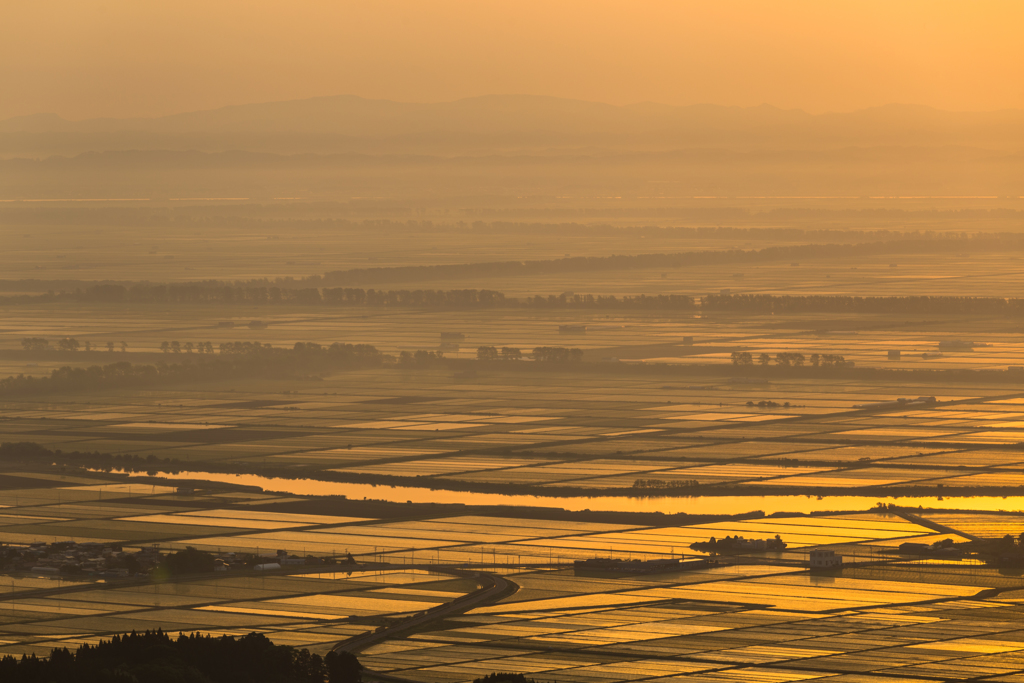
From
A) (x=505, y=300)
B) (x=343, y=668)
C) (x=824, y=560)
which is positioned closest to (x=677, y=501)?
(x=824, y=560)

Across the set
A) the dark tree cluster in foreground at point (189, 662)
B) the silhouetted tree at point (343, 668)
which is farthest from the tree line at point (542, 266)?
the silhouetted tree at point (343, 668)

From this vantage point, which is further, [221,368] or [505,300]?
[505,300]

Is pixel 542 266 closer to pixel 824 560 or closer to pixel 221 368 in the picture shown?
pixel 221 368

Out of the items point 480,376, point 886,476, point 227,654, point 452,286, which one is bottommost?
point 227,654

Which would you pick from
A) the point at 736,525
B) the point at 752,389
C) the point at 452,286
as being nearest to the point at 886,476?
the point at 736,525

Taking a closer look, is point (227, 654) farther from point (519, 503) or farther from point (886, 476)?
point (886, 476)

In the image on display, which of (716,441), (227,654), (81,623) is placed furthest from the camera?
(716,441)

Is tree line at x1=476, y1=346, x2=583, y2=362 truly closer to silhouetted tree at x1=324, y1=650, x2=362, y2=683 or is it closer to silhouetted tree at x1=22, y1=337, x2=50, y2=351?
silhouetted tree at x1=22, y1=337, x2=50, y2=351

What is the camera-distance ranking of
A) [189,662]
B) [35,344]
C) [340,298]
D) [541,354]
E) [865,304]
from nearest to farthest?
[189,662], [541,354], [35,344], [865,304], [340,298]
